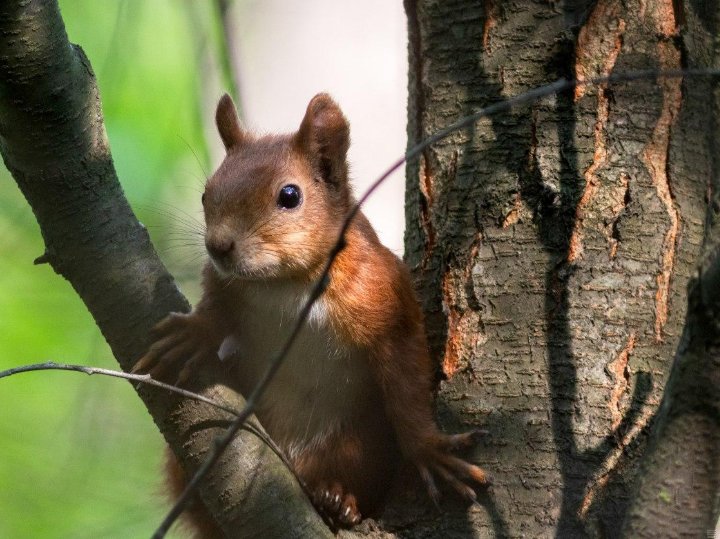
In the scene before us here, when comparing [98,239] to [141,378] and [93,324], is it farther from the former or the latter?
[93,324]

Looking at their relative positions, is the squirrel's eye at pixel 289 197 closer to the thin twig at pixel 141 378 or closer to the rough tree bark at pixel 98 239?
the rough tree bark at pixel 98 239

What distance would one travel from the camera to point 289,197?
2.31 m

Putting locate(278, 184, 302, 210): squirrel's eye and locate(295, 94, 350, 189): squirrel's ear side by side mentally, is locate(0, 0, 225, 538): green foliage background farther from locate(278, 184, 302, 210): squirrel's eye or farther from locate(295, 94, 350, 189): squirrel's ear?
locate(278, 184, 302, 210): squirrel's eye

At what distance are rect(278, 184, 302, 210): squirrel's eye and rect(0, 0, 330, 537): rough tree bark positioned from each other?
21.2 inches

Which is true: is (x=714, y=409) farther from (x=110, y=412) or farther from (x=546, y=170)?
(x=110, y=412)

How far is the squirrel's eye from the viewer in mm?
2299

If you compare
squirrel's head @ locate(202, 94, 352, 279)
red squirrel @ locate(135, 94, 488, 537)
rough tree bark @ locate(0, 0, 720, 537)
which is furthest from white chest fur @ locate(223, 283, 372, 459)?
rough tree bark @ locate(0, 0, 720, 537)

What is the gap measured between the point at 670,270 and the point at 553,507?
1.96 ft

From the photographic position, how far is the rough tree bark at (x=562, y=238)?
6.42 ft

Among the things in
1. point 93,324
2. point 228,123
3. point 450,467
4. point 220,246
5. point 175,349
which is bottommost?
point 93,324

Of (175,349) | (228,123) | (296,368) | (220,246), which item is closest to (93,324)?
(228,123)

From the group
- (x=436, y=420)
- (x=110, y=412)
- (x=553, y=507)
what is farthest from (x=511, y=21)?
(x=110, y=412)

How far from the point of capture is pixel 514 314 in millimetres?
→ 2109

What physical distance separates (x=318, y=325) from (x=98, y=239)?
0.74m
